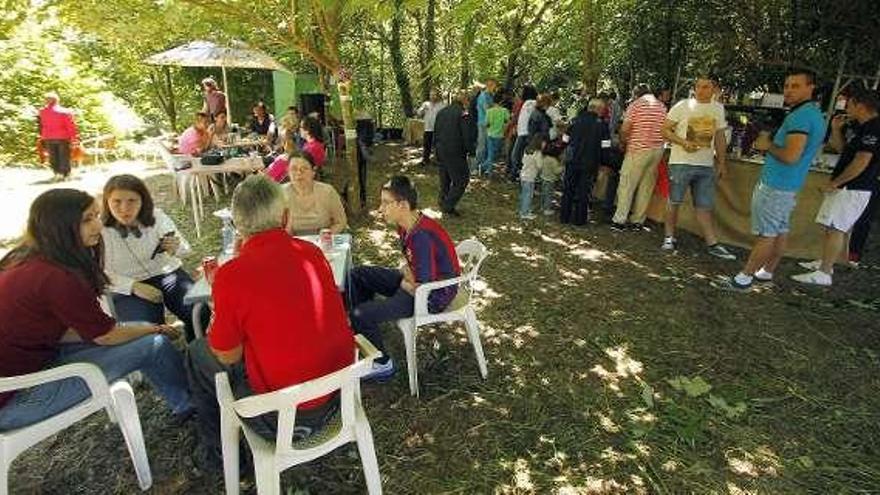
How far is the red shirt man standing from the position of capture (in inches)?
369

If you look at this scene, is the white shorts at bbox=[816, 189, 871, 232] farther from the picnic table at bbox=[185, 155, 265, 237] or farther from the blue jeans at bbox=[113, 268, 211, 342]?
the picnic table at bbox=[185, 155, 265, 237]

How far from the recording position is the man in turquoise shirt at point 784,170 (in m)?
4.32

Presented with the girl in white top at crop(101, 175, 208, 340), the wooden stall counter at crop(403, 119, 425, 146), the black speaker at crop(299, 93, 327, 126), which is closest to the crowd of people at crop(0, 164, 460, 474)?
the girl in white top at crop(101, 175, 208, 340)

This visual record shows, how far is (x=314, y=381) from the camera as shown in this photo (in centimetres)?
196

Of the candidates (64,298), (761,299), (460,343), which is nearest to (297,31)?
(460,343)

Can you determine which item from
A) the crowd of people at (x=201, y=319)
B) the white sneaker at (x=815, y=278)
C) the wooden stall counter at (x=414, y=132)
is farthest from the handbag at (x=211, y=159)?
the wooden stall counter at (x=414, y=132)

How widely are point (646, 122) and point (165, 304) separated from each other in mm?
5308

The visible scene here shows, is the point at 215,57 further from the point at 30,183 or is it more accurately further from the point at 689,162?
the point at 689,162

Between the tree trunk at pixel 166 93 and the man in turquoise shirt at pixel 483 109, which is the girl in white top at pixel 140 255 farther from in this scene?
the tree trunk at pixel 166 93

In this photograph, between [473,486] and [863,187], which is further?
[863,187]

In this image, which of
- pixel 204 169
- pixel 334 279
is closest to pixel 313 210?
pixel 334 279

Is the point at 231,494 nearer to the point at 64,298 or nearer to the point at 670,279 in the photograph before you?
the point at 64,298

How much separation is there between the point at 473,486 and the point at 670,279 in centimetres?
342

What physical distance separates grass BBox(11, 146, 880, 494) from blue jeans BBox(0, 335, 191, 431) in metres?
0.35
